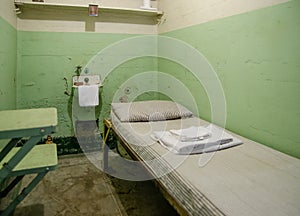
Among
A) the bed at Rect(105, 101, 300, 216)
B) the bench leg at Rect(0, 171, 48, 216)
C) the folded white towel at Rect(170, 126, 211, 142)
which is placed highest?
the folded white towel at Rect(170, 126, 211, 142)

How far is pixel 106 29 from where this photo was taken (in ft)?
10.2

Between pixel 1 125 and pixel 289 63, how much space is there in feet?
5.63

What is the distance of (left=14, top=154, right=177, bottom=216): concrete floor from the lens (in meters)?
1.92

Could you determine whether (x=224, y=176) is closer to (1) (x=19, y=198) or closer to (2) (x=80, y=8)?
(1) (x=19, y=198)

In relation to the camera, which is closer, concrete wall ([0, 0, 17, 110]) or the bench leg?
the bench leg

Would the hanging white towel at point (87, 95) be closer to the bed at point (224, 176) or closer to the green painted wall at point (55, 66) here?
the green painted wall at point (55, 66)

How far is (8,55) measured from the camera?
7.42 feet

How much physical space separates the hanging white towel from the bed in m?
1.07

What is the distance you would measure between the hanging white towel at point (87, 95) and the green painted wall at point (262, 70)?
139 centimetres

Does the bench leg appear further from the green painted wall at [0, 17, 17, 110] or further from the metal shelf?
the metal shelf

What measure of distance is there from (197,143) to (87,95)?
170 cm

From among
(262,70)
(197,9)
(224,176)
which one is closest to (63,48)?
(197,9)

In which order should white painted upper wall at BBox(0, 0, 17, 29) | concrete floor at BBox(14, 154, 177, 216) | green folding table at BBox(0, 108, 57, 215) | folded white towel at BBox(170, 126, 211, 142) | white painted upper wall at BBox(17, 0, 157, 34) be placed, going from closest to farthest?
1. green folding table at BBox(0, 108, 57, 215)
2. folded white towel at BBox(170, 126, 211, 142)
3. concrete floor at BBox(14, 154, 177, 216)
4. white painted upper wall at BBox(0, 0, 17, 29)
5. white painted upper wall at BBox(17, 0, 157, 34)

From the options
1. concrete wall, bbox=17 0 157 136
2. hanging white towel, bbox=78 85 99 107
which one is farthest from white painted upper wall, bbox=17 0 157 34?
hanging white towel, bbox=78 85 99 107
